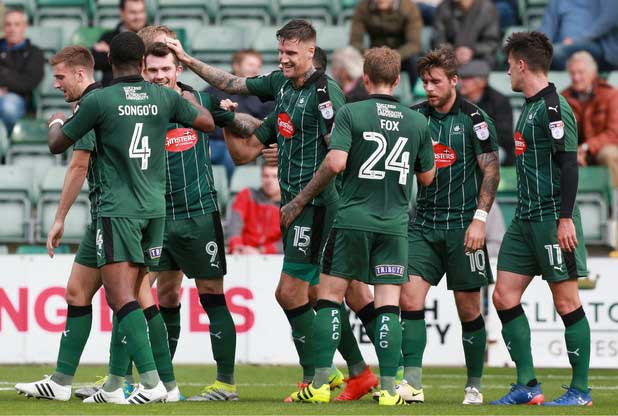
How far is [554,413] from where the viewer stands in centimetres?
760

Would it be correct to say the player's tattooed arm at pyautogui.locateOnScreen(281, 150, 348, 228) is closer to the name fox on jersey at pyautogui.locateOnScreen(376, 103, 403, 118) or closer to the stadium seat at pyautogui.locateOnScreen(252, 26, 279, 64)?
the name fox on jersey at pyautogui.locateOnScreen(376, 103, 403, 118)

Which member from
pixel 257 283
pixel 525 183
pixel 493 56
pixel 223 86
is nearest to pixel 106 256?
pixel 223 86

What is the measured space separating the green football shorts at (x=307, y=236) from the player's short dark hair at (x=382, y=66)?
95 centimetres

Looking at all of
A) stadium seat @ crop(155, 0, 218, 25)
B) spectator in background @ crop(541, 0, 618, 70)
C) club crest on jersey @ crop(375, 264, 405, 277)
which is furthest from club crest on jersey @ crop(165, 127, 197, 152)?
stadium seat @ crop(155, 0, 218, 25)

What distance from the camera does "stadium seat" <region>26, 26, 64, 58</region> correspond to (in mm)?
16531

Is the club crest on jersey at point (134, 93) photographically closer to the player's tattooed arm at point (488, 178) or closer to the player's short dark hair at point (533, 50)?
the player's tattooed arm at point (488, 178)

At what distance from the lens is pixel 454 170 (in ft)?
28.4

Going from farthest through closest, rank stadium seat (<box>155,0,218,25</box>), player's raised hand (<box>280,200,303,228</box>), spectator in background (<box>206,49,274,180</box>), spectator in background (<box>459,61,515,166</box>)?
1. stadium seat (<box>155,0,218,25</box>)
2. spectator in background (<box>206,49,274,180</box>)
3. spectator in background (<box>459,61,515,166</box>)
4. player's raised hand (<box>280,200,303,228</box>)

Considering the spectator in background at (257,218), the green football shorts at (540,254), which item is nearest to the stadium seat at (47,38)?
the spectator in background at (257,218)

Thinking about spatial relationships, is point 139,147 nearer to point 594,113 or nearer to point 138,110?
point 138,110

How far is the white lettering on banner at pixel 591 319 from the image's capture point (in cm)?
1198

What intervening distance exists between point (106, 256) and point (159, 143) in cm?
76

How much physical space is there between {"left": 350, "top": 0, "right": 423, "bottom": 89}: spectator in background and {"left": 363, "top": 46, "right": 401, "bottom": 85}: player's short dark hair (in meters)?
7.22

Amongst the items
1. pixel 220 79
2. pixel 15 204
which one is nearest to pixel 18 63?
pixel 15 204
